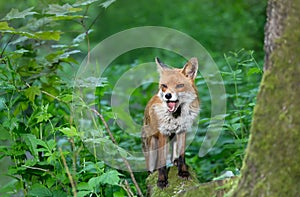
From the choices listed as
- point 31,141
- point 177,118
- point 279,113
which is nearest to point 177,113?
point 177,118

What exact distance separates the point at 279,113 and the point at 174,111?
1.77m

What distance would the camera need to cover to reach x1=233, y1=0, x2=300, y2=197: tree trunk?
319cm

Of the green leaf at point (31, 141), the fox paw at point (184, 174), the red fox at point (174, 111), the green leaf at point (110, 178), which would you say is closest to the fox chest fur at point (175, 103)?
the red fox at point (174, 111)

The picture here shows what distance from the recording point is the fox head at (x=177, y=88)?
4.87m

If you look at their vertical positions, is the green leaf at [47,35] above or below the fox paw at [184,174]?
above

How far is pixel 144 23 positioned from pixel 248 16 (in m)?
2.73

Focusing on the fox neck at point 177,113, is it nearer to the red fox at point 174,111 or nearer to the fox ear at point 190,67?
the red fox at point 174,111

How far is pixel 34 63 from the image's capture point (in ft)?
19.8

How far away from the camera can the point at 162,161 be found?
16.5 feet

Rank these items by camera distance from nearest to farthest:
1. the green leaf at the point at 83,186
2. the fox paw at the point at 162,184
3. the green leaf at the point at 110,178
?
the green leaf at the point at 110,178 < the green leaf at the point at 83,186 < the fox paw at the point at 162,184

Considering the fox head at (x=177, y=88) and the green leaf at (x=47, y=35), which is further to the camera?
the green leaf at (x=47, y=35)

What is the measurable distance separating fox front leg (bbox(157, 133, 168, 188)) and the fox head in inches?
12.5

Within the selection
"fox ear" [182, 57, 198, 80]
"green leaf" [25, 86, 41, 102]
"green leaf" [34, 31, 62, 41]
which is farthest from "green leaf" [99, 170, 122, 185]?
"green leaf" [34, 31, 62, 41]

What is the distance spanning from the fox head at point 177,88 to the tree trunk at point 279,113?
63.3 inches
